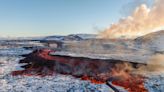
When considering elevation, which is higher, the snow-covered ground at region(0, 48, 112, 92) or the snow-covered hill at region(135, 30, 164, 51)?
the snow-covered hill at region(135, 30, 164, 51)

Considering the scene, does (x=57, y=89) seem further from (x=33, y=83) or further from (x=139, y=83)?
(x=139, y=83)

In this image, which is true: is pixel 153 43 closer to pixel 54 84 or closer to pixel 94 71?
pixel 94 71

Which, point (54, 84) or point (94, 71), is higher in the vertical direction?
point (94, 71)

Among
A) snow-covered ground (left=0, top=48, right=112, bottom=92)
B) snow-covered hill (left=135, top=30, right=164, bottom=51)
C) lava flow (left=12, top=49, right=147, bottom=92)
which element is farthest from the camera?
snow-covered hill (left=135, top=30, right=164, bottom=51)

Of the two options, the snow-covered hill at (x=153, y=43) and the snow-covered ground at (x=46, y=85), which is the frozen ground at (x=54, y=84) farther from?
the snow-covered hill at (x=153, y=43)

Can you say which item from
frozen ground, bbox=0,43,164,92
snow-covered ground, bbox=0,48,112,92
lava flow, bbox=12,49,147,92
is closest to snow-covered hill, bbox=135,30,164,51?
lava flow, bbox=12,49,147,92

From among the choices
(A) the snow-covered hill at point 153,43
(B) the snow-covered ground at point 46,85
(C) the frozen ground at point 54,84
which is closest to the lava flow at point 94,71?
(C) the frozen ground at point 54,84

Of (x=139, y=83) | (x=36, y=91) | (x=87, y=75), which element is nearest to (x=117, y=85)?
(x=139, y=83)

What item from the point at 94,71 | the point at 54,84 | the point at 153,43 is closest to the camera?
the point at 54,84

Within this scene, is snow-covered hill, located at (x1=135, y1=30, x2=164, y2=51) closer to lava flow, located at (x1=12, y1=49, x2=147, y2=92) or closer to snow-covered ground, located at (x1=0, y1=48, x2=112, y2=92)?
lava flow, located at (x1=12, y1=49, x2=147, y2=92)

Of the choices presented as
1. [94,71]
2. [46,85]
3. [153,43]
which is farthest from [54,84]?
[153,43]

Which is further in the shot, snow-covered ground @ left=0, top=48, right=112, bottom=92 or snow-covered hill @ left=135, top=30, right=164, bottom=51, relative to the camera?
snow-covered hill @ left=135, top=30, right=164, bottom=51

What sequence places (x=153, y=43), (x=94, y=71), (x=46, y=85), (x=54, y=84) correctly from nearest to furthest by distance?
(x=46, y=85) → (x=54, y=84) → (x=94, y=71) → (x=153, y=43)

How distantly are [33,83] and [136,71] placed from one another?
12.2 metres
